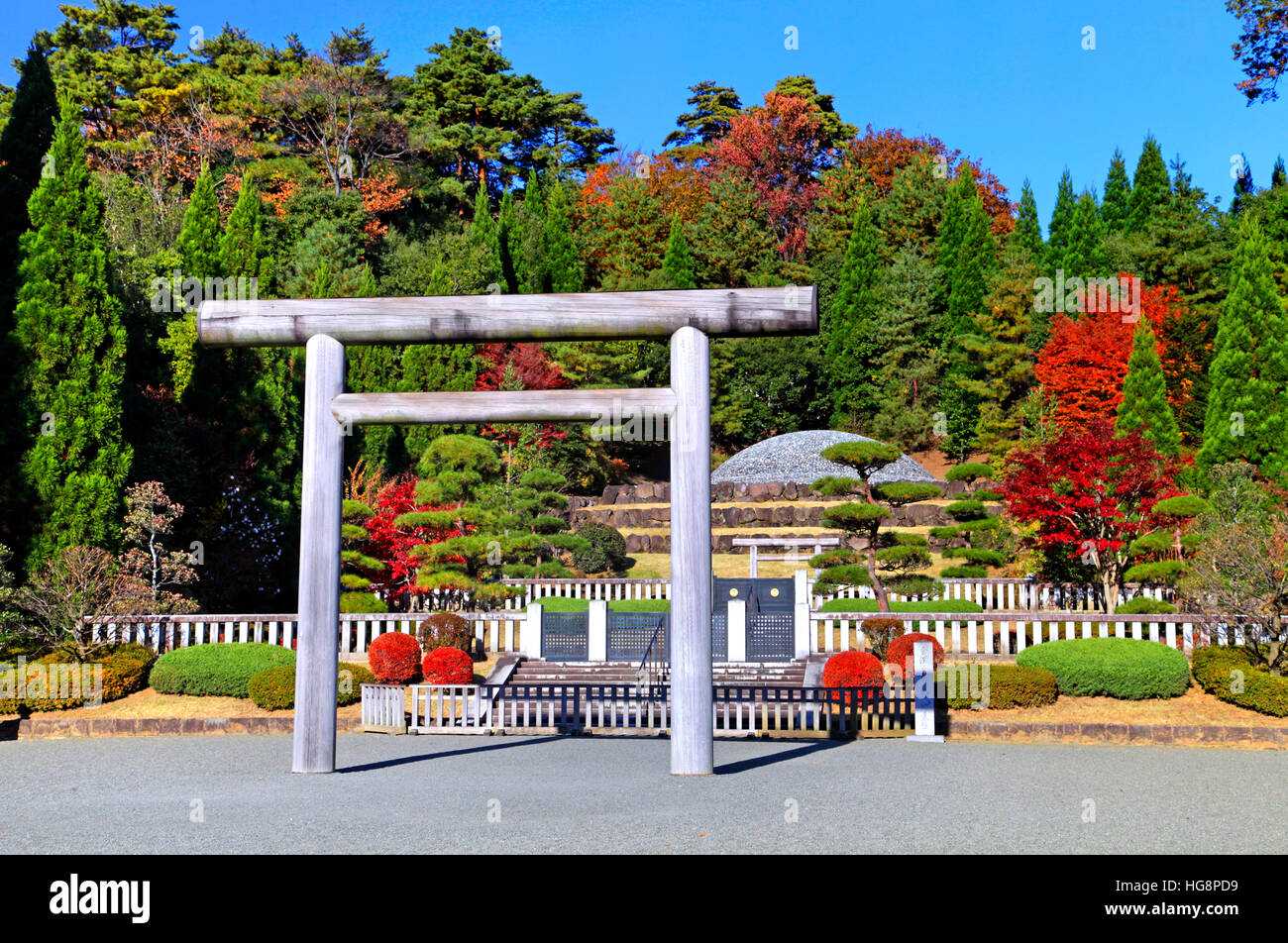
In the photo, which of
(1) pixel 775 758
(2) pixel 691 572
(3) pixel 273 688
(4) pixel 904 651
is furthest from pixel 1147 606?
(3) pixel 273 688

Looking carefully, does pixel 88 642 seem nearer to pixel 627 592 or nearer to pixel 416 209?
pixel 627 592

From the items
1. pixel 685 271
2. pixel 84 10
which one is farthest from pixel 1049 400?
pixel 84 10

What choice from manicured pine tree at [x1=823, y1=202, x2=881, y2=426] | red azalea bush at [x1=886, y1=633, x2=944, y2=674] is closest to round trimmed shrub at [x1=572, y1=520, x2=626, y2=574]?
red azalea bush at [x1=886, y1=633, x2=944, y2=674]

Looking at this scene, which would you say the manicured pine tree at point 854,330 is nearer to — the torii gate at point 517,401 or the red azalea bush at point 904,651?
the red azalea bush at point 904,651

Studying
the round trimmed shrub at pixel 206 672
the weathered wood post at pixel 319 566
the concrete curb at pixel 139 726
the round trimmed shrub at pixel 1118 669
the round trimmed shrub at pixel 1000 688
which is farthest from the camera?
the round trimmed shrub at pixel 206 672

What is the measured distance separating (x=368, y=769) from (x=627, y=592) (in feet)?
51.6

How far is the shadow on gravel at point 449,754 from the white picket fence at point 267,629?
410 centimetres

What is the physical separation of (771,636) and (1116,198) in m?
34.9

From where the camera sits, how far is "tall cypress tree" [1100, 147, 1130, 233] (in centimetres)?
4506

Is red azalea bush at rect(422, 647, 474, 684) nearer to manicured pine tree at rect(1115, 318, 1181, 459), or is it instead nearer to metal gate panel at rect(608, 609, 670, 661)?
metal gate panel at rect(608, 609, 670, 661)

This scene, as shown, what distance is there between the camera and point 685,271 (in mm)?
44750

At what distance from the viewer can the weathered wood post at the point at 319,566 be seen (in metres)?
9.74

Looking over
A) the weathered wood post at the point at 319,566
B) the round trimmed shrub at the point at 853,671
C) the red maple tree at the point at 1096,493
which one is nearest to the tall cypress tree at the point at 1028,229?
the red maple tree at the point at 1096,493

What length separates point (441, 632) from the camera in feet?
62.1
